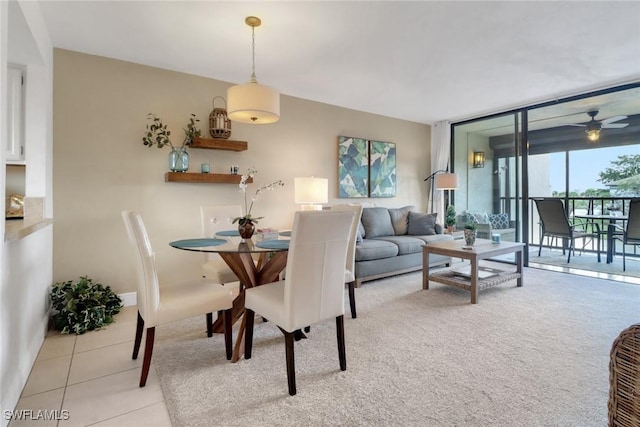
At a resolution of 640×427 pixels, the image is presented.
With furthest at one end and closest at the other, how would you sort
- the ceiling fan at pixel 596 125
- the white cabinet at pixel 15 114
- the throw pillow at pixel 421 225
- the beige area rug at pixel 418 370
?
the ceiling fan at pixel 596 125
the throw pillow at pixel 421 225
the white cabinet at pixel 15 114
the beige area rug at pixel 418 370

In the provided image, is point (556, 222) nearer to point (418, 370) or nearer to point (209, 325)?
point (418, 370)

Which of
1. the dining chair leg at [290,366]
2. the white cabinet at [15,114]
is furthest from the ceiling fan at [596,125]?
the white cabinet at [15,114]

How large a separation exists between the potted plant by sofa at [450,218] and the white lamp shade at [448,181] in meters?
0.52

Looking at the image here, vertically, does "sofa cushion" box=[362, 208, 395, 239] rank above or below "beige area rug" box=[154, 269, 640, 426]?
above

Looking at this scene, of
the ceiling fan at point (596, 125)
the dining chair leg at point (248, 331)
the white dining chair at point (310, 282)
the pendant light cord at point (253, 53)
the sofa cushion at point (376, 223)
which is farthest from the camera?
the ceiling fan at point (596, 125)

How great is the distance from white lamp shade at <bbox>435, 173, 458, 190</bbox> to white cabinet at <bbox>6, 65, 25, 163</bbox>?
5277mm

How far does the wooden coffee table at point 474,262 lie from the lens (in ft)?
10.7

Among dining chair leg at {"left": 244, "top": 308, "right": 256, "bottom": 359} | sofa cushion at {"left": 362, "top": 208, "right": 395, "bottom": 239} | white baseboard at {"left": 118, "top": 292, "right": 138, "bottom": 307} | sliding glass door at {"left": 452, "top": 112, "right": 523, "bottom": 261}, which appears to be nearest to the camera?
dining chair leg at {"left": 244, "top": 308, "right": 256, "bottom": 359}

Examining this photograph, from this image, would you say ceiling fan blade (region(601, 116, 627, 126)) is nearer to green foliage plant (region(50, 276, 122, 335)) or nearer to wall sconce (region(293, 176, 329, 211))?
wall sconce (region(293, 176, 329, 211))

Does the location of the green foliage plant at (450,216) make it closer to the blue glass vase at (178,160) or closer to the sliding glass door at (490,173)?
the sliding glass door at (490,173)

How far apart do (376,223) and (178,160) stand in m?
2.74

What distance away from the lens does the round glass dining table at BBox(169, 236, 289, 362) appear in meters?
2.03

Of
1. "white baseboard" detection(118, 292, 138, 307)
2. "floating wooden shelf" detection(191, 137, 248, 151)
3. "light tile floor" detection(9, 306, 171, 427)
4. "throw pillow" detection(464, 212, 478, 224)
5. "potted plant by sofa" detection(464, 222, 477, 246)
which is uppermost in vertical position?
"floating wooden shelf" detection(191, 137, 248, 151)

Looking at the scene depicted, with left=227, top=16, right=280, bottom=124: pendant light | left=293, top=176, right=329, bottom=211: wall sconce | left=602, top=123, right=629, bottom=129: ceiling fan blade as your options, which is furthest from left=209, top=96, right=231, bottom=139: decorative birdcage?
left=602, top=123, right=629, bottom=129: ceiling fan blade
